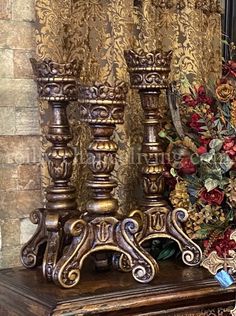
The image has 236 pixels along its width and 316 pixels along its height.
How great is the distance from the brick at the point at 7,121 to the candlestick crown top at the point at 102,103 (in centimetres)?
26

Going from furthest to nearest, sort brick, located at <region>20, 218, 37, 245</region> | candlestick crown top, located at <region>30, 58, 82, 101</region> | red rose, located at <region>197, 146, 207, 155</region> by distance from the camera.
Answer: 1. brick, located at <region>20, 218, 37, 245</region>
2. red rose, located at <region>197, 146, 207, 155</region>
3. candlestick crown top, located at <region>30, 58, 82, 101</region>

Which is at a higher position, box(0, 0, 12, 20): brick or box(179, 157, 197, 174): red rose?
box(0, 0, 12, 20): brick

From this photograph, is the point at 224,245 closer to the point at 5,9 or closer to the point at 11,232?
the point at 11,232

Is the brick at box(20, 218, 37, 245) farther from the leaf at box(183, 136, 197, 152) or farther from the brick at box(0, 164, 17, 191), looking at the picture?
the leaf at box(183, 136, 197, 152)

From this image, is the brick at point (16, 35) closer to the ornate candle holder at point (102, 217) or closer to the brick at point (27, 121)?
the brick at point (27, 121)

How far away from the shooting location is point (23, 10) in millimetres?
1397

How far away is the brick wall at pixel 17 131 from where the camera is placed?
54.5 inches

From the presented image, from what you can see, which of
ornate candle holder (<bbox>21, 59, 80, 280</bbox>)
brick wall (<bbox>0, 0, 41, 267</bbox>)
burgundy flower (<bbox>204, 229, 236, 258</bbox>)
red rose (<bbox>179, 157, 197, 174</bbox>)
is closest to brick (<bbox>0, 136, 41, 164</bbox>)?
brick wall (<bbox>0, 0, 41, 267</bbox>)

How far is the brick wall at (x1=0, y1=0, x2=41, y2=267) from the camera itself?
138 centimetres

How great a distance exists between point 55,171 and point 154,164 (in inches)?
9.2

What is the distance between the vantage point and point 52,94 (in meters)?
1.24

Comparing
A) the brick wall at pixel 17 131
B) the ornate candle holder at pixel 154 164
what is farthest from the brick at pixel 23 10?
the ornate candle holder at pixel 154 164

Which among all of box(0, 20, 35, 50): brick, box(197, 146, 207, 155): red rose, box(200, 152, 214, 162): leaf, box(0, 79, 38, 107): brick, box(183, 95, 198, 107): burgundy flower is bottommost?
box(200, 152, 214, 162): leaf

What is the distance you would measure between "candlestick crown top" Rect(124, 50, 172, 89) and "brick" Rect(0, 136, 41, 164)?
29 centimetres
